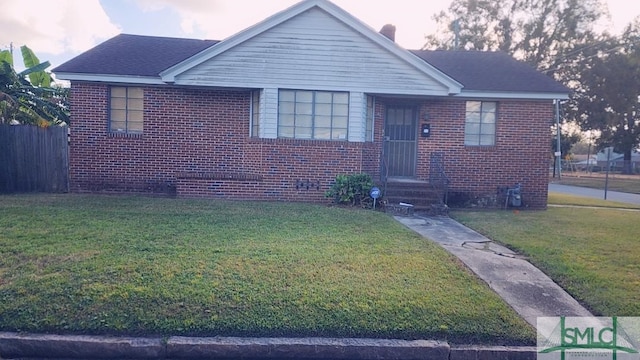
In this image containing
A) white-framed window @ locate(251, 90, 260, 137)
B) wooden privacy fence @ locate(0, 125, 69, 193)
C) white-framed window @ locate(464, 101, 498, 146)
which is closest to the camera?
wooden privacy fence @ locate(0, 125, 69, 193)

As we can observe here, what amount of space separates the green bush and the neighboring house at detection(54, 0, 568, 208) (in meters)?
0.62

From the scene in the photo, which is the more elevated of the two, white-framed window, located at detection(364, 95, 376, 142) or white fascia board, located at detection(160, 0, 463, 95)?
white fascia board, located at detection(160, 0, 463, 95)

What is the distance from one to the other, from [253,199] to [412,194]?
4.18 m

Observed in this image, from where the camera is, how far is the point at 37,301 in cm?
391

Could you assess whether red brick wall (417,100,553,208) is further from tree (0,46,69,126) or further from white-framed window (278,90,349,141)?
tree (0,46,69,126)

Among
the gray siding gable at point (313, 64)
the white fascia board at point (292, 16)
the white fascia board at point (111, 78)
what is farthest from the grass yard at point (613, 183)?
the white fascia board at point (111, 78)

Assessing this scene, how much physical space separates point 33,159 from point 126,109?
108 inches

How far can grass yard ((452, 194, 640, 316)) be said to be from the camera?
4.72 meters

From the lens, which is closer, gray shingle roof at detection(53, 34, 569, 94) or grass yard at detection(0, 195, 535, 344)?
grass yard at detection(0, 195, 535, 344)

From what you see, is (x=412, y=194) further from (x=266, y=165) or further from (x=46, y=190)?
(x=46, y=190)

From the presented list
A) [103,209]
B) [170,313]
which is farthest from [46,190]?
[170,313]

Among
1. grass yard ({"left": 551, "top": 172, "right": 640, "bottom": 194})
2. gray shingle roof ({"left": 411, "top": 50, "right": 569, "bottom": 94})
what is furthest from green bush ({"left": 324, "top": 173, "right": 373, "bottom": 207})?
grass yard ({"left": 551, "top": 172, "right": 640, "bottom": 194})

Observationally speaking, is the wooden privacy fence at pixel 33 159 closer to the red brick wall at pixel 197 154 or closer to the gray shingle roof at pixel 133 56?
the red brick wall at pixel 197 154

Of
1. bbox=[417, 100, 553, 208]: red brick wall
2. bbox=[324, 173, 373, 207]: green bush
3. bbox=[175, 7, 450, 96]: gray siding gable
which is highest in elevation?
bbox=[175, 7, 450, 96]: gray siding gable
